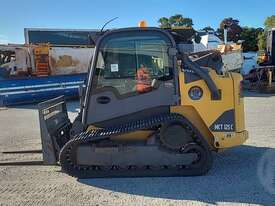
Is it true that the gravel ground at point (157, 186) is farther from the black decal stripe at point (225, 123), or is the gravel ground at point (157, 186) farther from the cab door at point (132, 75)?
the cab door at point (132, 75)

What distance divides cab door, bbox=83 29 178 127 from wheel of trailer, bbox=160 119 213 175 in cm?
33

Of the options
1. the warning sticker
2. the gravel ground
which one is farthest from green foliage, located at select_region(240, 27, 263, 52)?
the warning sticker

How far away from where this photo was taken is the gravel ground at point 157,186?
5016 mm

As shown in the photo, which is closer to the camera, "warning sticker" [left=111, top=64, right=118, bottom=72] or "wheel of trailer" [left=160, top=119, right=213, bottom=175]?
"wheel of trailer" [left=160, top=119, right=213, bottom=175]

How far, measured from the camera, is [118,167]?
19.5 ft

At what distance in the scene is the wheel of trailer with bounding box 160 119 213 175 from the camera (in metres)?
5.79

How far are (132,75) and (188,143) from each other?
48.5 inches

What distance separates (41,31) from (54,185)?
24.5 m

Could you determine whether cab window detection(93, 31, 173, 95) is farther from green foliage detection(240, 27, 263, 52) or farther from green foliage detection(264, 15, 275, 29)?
green foliage detection(264, 15, 275, 29)

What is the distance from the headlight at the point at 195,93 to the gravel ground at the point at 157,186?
3.61 ft

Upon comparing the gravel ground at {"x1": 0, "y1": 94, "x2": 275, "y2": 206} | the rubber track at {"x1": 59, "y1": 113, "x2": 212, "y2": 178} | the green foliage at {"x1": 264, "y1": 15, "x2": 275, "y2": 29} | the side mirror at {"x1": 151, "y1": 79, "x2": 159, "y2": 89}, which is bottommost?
the gravel ground at {"x1": 0, "y1": 94, "x2": 275, "y2": 206}

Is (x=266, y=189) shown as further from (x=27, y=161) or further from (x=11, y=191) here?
(x=27, y=161)

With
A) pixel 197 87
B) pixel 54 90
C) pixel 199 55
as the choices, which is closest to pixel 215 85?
pixel 197 87

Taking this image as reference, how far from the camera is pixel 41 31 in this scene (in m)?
28.8
